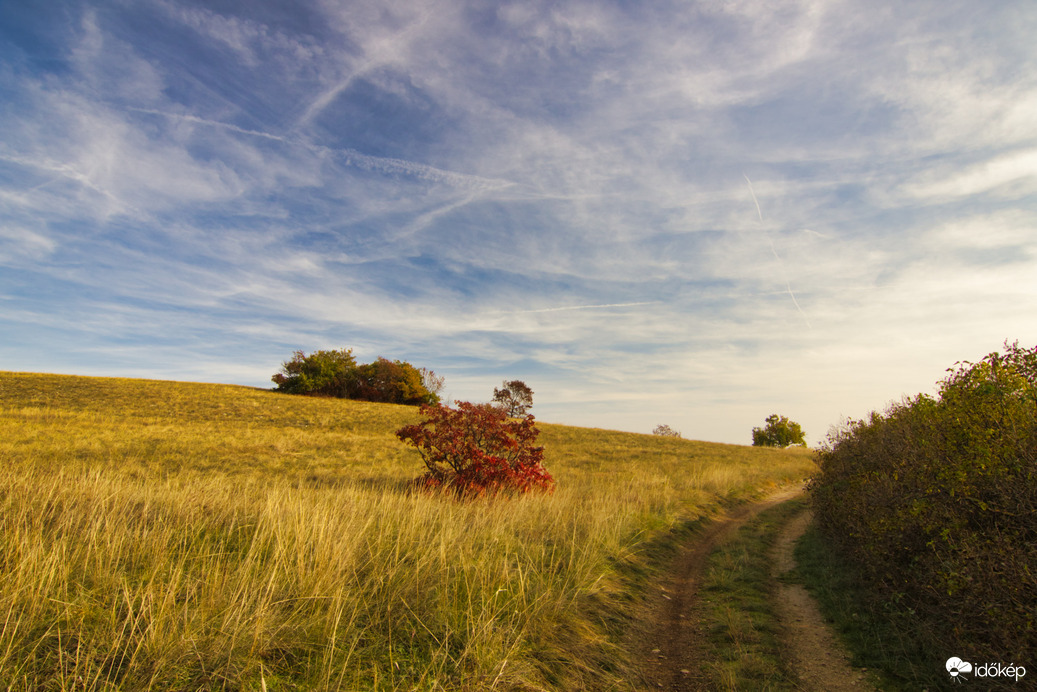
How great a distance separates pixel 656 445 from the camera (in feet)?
142

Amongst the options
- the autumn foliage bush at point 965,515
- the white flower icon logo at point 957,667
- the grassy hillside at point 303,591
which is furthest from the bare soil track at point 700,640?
the autumn foliage bush at point 965,515

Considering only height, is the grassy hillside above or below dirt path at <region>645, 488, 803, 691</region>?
above

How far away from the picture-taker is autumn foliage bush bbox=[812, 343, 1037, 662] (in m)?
4.60

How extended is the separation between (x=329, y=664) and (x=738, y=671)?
440 centimetres

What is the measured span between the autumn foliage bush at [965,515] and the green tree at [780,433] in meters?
88.7

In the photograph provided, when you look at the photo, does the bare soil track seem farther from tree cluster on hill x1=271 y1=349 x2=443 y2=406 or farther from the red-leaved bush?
tree cluster on hill x1=271 y1=349 x2=443 y2=406

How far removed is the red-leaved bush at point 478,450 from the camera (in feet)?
44.7

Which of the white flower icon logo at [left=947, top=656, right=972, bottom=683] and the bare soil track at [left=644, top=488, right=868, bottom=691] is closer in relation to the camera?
the white flower icon logo at [left=947, top=656, right=972, bottom=683]

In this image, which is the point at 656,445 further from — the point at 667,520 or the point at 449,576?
the point at 449,576

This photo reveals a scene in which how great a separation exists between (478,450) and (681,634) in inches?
322

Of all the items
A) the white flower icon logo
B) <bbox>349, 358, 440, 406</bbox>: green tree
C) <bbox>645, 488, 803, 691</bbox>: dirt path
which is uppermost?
<bbox>349, 358, 440, 406</bbox>: green tree

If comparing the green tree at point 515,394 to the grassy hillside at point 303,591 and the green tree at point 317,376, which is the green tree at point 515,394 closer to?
the green tree at point 317,376

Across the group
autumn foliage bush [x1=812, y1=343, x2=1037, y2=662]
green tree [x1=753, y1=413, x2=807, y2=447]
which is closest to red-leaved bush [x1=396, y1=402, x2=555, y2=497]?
autumn foliage bush [x1=812, y1=343, x2=1037, y2=662]

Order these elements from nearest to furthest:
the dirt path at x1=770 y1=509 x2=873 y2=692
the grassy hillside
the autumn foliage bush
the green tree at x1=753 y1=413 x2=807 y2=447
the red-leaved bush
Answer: the grassy hillside → the autumn foliage bush → the dirt path at x1=770 y1=509 x2=873 y2=692 → the red-leaved bush → the green tree at x1=753 y1=413 x2=807 y2=447
